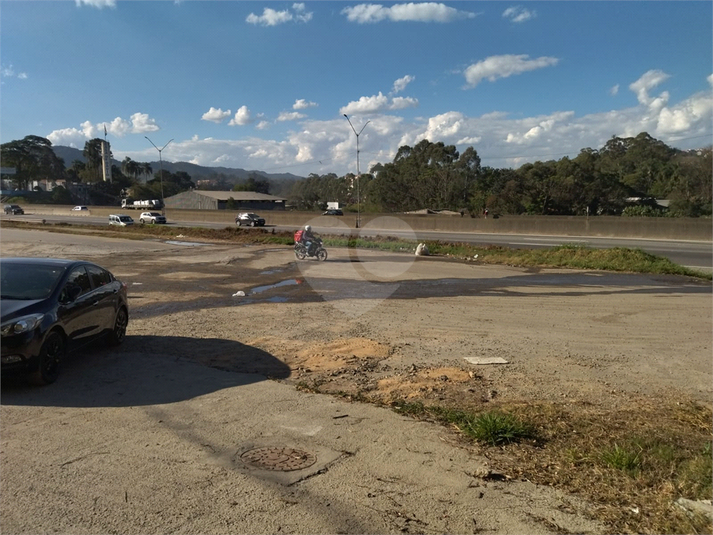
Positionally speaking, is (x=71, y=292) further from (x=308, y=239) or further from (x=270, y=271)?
(x=308, y=239)

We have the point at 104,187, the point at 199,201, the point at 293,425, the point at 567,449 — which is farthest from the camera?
the point at 104,187

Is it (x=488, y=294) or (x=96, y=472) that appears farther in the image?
(x=488, y=294)

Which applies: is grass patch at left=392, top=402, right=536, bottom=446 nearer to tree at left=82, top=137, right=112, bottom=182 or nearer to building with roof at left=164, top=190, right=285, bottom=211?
building with roof at left=164, top=190, right=285, bottom=211

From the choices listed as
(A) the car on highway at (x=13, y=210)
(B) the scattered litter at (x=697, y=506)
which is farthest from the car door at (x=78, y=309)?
(A) the car on highway at (x=13, y=210)

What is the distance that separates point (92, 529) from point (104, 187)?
163 meters

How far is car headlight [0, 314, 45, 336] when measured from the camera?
666cm

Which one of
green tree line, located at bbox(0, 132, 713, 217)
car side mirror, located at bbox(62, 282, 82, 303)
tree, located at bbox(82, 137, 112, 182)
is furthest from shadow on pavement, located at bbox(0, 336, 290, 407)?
tree, located at bbox(82, 137, 112, 182)

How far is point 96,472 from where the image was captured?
474 centimetres

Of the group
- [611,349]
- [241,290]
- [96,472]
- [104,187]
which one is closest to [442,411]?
[96,472]

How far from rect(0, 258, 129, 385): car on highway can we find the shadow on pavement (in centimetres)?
30

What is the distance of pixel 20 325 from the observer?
6754mm

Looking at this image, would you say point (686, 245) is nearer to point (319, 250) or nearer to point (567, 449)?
point (319, 250)

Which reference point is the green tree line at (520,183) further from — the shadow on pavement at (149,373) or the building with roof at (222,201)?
the shadow on pavement at (149,373)

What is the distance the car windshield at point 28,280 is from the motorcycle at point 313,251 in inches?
688
